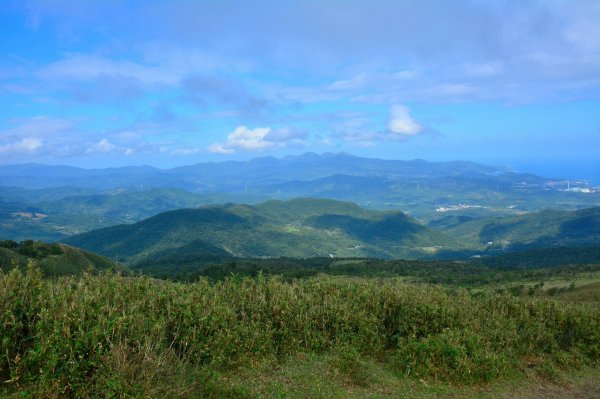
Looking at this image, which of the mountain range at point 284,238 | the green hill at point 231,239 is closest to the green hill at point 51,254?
the green hill at point 231,239

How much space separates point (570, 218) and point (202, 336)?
213 m

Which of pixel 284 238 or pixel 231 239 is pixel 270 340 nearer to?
pixel 231 239

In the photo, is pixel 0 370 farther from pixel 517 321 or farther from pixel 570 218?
pixel 570 218

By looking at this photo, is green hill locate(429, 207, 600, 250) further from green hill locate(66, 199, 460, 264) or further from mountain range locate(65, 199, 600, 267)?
green hill locate(66, 199, 460, 264)

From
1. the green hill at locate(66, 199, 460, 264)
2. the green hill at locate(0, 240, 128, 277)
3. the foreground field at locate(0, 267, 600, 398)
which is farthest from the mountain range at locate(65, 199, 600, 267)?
the foreground field at locate(0, 267, 600, 398)

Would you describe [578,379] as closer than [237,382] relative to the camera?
No

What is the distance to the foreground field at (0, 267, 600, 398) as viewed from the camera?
5777 mm

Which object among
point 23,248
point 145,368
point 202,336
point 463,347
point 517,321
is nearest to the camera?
point 145,368

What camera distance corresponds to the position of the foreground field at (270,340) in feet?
19.0

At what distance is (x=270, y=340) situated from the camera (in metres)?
8.14

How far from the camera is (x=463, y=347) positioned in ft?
26.1

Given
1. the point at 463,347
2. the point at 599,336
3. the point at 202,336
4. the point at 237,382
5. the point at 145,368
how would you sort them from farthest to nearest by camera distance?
the point at 599,336 → the point at 463,347 → the point at 202,336 → the point at 237,382 → the point at 145,368

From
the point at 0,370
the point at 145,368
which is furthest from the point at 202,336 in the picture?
the point at 0,370

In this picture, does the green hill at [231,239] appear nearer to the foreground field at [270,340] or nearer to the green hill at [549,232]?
the green hill at [549,232]
